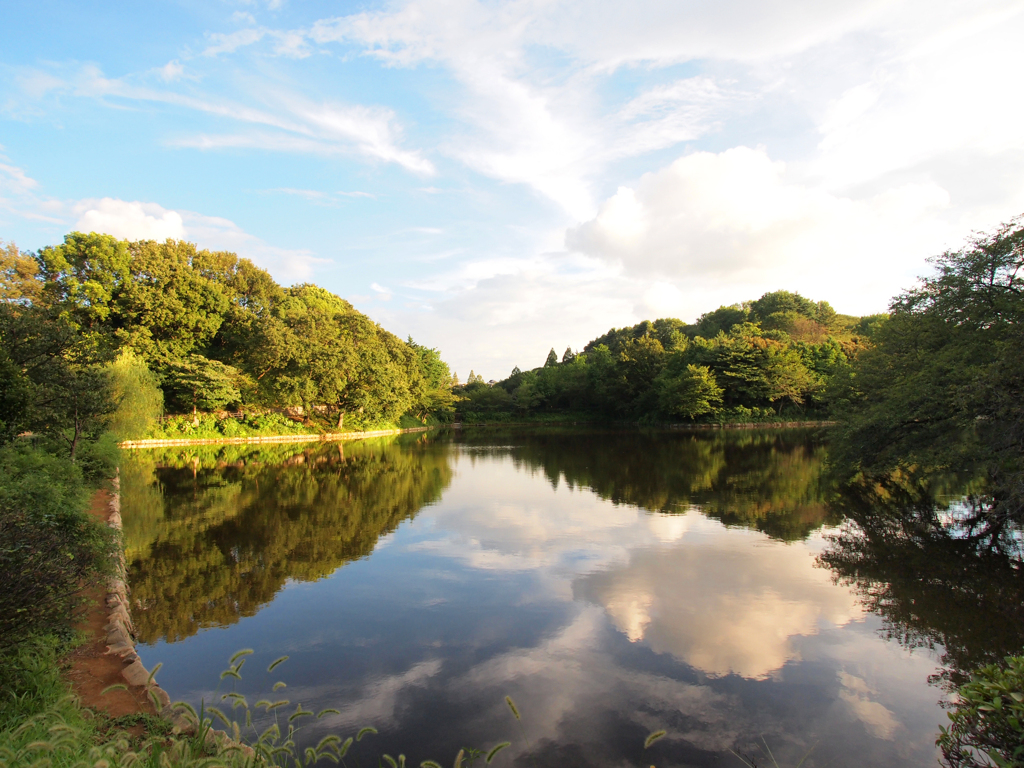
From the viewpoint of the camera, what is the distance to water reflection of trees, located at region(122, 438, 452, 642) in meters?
7.87

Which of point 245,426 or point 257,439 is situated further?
point 245,426

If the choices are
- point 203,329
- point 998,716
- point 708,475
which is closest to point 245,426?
point 203,329

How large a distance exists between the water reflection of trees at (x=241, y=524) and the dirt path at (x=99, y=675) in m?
0.94

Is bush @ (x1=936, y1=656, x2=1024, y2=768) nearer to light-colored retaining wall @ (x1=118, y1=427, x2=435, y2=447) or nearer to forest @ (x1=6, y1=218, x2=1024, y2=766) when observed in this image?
forest @ (x1=6, y1=218, x2=1024, y2=766)

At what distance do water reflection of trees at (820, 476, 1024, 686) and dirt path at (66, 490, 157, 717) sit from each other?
25.0ft

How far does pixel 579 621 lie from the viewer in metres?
7.12

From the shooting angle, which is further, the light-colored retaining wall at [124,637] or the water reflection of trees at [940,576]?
the water reflection of trees at [940,576]

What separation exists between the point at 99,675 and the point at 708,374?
51820 mm

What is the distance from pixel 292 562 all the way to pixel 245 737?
5618 mm

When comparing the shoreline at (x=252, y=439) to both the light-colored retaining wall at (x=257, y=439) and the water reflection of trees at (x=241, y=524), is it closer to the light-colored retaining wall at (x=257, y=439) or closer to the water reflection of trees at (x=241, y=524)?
the light-colored retaining wall at (x=257, y=439)

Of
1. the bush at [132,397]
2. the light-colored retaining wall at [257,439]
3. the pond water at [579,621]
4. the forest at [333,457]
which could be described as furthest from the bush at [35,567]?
the light-colored retaining wall at [257,439]

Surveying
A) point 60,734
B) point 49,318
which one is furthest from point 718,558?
point 49,318

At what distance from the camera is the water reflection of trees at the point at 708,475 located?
45.0ft

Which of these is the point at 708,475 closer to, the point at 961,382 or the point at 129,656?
the point at 961,382
